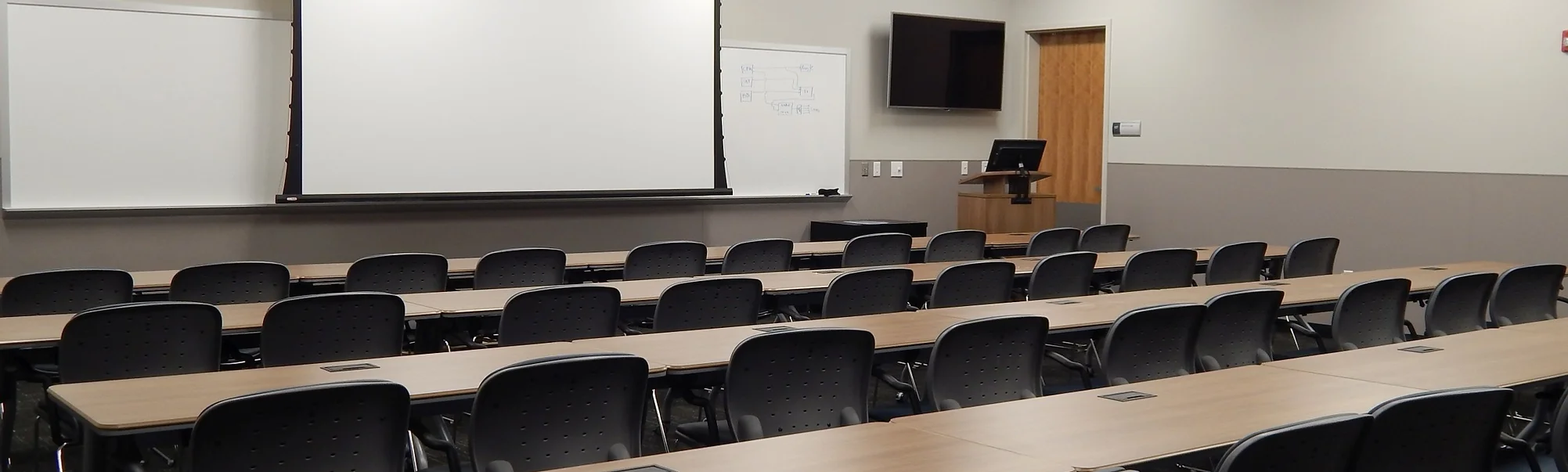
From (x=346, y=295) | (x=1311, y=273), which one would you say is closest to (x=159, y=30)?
(x=346, y=295)

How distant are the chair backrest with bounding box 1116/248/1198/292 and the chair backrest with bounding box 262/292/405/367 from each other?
3956mm

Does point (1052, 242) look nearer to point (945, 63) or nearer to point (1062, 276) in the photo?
point (1062, 276)

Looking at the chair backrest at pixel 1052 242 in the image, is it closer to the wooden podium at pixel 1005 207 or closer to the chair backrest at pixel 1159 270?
the chair backrest at pixel 1159 270

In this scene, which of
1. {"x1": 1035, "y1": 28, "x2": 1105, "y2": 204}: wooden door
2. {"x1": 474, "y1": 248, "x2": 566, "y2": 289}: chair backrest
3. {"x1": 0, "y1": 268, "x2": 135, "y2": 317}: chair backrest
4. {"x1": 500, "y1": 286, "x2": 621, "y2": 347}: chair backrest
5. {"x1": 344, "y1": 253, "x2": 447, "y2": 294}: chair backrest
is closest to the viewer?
{"x1": 500, "y1": 286, "x2": 621, "y2": 347}: chair backrest

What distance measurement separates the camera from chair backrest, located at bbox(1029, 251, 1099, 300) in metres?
6.50

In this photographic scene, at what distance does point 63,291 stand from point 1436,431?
17.7 feet

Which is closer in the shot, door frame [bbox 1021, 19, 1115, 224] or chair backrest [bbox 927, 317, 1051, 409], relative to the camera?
chair backrest [bbox 927, 317, 1051, 409]

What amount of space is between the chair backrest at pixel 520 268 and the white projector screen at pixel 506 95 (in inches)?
98.2

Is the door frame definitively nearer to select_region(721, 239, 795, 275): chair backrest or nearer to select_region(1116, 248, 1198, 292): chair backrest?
select_region(1116, 248, 1198, 292): chair backrest

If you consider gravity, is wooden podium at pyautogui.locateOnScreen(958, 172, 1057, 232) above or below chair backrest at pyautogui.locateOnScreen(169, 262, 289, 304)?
above

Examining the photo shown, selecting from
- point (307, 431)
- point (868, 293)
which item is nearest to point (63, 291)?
point (307, 431)

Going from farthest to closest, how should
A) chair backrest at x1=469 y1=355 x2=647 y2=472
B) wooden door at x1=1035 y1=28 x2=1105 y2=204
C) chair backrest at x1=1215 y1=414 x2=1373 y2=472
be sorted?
1. wooden door at x1=1035 y1=28 x2=1105 y2=204
2. chair backrest at x1=469 y1=355 x2=647 y2=472
3. chair backrest at x1=1215 y1=414 x2=1373 y2=472

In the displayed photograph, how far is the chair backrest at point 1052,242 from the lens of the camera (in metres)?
8.47

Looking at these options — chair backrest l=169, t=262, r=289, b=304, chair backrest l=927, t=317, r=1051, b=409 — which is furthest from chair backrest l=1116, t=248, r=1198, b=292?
chair backrest l=169, t=262, r=289, b=304
